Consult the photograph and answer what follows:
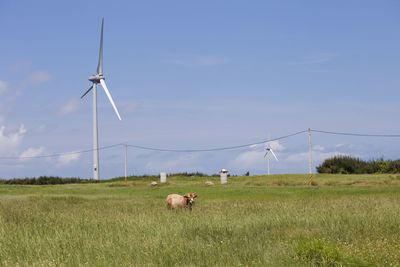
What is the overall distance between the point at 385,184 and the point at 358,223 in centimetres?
2998

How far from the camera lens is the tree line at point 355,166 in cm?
6569

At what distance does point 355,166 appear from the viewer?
69312 millimetres

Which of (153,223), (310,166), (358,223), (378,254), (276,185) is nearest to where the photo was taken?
(378,254)

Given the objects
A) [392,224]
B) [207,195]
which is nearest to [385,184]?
[207,195]

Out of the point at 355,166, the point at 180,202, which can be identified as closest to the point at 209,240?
the point at 180,202

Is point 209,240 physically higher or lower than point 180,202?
lower

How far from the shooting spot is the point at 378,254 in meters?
12.1

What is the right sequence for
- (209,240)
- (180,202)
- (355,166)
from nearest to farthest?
(209,240)
(180,202)
(355,166)

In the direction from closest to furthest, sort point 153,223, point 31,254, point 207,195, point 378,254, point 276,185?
point 378,254
point 31,254
point 153,223
point 207,195
point 276,185

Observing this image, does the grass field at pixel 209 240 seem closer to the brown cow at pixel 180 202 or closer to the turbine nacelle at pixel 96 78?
the brown cow at pixel 180 202

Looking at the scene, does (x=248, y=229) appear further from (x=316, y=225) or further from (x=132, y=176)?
(x=132, y=176)

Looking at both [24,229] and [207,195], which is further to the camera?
[207,195]

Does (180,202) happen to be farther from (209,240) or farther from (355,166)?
(355,166)

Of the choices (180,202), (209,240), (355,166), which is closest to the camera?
(209,240)
